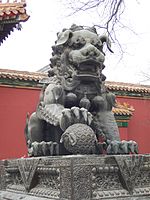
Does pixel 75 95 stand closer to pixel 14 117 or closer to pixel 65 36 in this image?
pixel 65 36

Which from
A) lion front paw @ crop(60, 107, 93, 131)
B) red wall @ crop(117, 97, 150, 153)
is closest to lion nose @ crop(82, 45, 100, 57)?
lion front paw @ crop(60, 107, 93, 131)

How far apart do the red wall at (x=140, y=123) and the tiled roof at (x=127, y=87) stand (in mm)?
281

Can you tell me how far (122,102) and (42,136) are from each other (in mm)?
7267

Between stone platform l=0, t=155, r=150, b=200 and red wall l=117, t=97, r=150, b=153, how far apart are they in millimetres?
7458

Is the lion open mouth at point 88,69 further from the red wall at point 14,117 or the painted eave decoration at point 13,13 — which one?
the red wall at point 14,117

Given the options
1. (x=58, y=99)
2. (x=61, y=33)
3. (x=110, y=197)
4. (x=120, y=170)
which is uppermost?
(x=61, y=33)

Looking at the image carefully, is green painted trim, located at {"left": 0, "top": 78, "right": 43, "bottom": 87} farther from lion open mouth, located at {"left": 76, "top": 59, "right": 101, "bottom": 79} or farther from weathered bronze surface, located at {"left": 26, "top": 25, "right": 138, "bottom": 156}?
lion open mouth, located at {"left": 76, "top": 59, "right": 101, "bottom": 79}

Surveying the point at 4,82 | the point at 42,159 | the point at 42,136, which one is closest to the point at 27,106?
the point at 4,82

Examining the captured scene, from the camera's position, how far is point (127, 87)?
9.80 meters

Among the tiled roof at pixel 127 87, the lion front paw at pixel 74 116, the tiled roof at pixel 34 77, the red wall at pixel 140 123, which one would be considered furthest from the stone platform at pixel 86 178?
the red wall at pixel 140 123

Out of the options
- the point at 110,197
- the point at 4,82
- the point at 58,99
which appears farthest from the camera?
the point at 4,82

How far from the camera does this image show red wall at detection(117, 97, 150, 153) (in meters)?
9.73

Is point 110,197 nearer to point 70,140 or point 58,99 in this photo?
point 70,140

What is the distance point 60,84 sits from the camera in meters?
2.64
